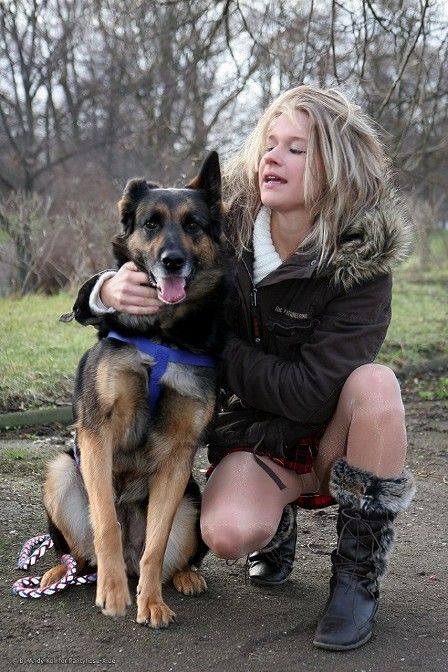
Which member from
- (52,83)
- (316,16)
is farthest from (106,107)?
(316,16)

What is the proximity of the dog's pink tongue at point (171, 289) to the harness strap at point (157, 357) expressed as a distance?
0.18 m

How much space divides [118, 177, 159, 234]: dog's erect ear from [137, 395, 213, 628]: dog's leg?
768 millimetres

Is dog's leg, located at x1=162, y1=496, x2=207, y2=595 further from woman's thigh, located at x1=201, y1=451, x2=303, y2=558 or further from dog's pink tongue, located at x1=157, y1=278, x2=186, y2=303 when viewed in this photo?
→ dog's pink tongue, located at x1=157, y1=278, x2=186, y2=303

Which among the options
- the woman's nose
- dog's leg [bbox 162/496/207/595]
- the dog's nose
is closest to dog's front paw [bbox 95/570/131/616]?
dog's leg [bbox 162/496/207/595]

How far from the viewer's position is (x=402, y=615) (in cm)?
304

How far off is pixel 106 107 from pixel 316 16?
1406cm

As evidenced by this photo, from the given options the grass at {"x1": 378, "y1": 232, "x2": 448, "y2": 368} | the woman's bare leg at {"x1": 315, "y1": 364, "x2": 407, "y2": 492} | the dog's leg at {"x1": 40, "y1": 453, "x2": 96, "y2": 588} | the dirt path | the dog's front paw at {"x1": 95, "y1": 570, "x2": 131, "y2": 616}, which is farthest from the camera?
the grass at {"x1": 378, "y1": 232, "x2": 448, "y2": 368}

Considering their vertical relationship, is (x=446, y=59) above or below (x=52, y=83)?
below

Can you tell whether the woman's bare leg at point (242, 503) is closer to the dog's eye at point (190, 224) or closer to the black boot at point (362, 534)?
the black boot at point (362, 534)

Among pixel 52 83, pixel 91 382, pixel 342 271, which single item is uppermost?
pixel 52 83

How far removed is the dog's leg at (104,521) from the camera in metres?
2.88

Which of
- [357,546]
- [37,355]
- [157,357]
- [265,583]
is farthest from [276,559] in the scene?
[37,355]

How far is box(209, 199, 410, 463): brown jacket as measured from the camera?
3064 mm

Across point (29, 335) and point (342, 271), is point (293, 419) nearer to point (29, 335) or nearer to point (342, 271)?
point (342, 271)
